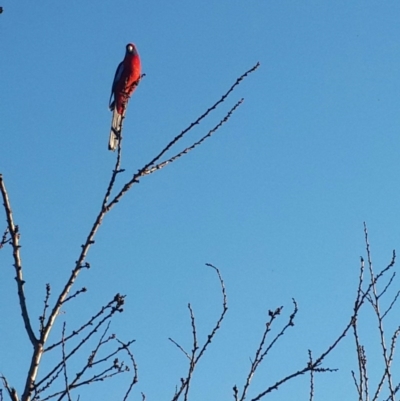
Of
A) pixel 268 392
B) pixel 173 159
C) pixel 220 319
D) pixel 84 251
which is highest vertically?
pixel 173 159

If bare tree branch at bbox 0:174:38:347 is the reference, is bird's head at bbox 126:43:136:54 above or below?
above

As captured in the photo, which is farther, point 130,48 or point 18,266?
point 130,48

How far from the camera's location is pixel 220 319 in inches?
119

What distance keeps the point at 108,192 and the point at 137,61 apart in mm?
5074

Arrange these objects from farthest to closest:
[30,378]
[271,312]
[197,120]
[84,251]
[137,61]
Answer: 1. [137,61]
2. [271,312]
3. [197,120]
4. [84,251]
5. [30,378]

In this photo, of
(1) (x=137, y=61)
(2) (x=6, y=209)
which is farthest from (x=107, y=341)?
(1) (x=137, y=61)

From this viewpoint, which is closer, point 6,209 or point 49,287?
point 6,209

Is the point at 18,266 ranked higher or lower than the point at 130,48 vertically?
lower

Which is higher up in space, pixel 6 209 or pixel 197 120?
pixel 197 120

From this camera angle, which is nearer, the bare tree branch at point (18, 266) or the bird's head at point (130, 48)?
the bare tree branch at point (18, 266)

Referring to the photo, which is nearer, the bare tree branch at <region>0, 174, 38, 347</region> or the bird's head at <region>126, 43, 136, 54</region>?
the bare tree branch at <region>0, 174, 38, 347</region>

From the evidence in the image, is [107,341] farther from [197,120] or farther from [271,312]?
[197,120]

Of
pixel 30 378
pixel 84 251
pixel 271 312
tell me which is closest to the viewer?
pixel 30 378

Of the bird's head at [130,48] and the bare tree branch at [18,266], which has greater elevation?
the bird's head at [130,48]
